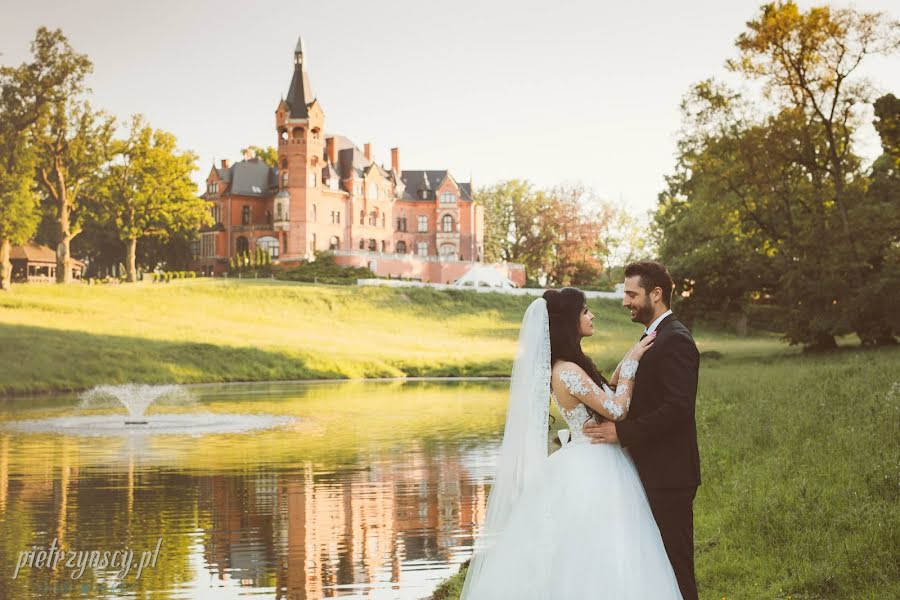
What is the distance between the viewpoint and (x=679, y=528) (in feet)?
18.9

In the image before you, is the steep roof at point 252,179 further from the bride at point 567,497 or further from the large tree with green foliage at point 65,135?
the bride at point 567,497

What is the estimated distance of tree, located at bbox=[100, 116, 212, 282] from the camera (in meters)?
71.1

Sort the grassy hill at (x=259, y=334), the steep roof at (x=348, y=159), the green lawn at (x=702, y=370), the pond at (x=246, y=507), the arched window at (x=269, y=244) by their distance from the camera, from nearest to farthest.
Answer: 1. the green lawn at (x=702, y=370)
2. the pond at (x=246, y=507)
3. the grassy hill at (x=259, y=334)
4. the arched window at (x=269, y=244)
5. the steep roof at (x=348, y=159)

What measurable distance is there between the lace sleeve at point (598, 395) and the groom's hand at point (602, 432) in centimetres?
5

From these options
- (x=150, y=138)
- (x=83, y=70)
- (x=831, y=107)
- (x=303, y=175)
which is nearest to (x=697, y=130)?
(x=831, y=107)

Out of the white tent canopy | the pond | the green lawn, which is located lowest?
the pond

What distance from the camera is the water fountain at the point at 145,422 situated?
23.1m

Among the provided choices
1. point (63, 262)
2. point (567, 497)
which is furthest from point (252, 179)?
point (567, 497)

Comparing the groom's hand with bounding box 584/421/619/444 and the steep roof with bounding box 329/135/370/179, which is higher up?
the steep roof with bounding box 329/135/370/179

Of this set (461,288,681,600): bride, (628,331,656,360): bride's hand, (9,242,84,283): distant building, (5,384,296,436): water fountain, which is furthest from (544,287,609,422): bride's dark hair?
(9,242,84,283): distant building

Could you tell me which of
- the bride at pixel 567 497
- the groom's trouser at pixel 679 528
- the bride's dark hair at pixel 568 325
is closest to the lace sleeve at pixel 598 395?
the bride at pixel 567 497

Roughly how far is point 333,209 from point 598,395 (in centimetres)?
8852

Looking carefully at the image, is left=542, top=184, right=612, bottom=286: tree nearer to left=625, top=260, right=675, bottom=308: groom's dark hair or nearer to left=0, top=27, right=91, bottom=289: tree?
left=0, top=27, right=91, bottom=289: tree

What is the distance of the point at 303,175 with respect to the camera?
90.3 metres
